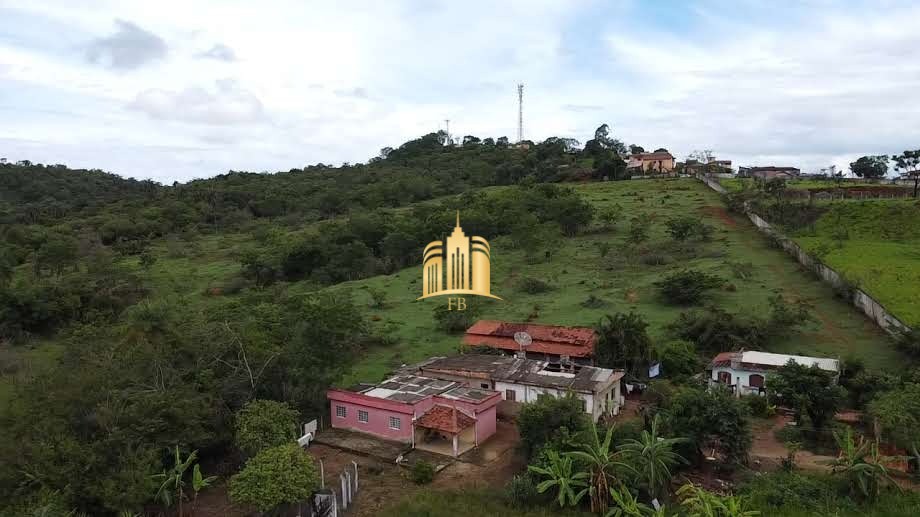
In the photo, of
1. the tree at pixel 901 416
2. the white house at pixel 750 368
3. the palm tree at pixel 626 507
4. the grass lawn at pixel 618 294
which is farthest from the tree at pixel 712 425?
the grass lawn at pixel 618 294

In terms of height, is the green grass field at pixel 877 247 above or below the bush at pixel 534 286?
above

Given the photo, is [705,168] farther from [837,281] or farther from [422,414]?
[422,414]

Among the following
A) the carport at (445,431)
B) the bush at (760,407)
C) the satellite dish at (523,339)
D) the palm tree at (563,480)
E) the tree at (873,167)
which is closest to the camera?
the palm tree at (563,480)

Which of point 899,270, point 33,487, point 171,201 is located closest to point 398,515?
point 33,487

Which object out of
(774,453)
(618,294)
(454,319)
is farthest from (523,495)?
(618,294)

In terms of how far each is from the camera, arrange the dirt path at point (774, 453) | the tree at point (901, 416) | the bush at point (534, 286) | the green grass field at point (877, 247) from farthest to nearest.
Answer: the bush at point (534, 286) < the green grass field at point (877, 247) < the dirt path at point (774, 453) < the tree at point (901, 416)

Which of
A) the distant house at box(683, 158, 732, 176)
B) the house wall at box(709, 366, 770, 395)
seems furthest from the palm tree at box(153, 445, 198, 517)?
the distant house at box(683, 158, 732, 176)

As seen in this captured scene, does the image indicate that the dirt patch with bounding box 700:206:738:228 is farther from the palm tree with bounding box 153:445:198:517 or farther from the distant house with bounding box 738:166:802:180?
the palm tree with bounding box 153:445:198:517

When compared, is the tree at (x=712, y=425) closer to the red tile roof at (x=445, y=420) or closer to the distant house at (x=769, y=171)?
the red tile roof at (x=445, y=420)
